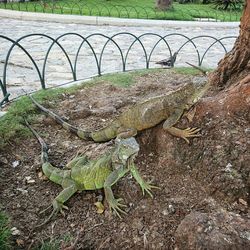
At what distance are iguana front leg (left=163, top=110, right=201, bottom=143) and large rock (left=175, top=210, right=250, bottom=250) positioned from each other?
2.39 ft

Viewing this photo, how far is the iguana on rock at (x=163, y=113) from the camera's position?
3.58m

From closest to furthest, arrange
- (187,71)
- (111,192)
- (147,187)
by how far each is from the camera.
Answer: (111,192) → (147,187) → (187,71)

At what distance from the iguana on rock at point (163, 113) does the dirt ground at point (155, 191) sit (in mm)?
94

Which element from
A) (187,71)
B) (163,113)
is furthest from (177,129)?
(187,71)

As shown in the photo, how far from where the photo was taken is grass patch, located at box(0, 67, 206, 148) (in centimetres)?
464

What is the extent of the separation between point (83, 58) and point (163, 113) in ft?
19.0

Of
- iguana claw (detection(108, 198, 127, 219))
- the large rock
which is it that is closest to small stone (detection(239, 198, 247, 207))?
the large rock

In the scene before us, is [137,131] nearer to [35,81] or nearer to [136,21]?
[35,81]

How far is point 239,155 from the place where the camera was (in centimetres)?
338

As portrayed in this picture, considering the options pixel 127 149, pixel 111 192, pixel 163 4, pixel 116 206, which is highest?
pixel 127 149

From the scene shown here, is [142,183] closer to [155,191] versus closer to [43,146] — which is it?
[155,191]

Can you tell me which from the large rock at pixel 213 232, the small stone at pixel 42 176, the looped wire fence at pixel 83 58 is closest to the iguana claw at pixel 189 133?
the large rock at pixel 213 232

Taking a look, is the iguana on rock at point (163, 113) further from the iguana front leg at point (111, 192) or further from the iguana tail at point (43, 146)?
the iguana front leg at point (111, 192)

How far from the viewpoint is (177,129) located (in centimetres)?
362
